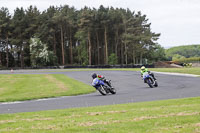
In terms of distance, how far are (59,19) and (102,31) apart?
1433 centimetres

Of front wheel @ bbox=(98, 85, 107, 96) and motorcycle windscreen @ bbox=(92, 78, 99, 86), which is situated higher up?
motorcycle windscreen @ bbox=(92, 78, 99, 86)

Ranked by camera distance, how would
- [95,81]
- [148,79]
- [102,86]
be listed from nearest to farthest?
[95,81] → [102,86] → [148,79]

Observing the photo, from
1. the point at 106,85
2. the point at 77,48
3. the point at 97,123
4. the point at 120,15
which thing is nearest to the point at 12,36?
the point at 77,48

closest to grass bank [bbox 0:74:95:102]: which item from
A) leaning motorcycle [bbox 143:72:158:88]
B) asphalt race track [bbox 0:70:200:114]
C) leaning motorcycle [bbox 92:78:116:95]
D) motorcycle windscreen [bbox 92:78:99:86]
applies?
asphalt race track [bbox 0:70:200:114]

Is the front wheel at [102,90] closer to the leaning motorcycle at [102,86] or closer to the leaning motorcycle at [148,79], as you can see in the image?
the leaning motorcycle at [102,86]

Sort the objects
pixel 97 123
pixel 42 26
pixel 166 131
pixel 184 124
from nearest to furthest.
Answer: pixel 166 131, pixel 184 124, pixel 97 123, pixel 42 26

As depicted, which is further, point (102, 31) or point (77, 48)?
point (77, 48)

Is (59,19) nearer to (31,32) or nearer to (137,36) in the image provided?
(31,32)

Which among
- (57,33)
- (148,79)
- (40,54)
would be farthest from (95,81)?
(57,33)

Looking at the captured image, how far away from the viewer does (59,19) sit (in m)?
92.7

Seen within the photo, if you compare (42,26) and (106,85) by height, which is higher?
(42,26)

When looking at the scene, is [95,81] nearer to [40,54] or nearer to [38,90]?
[38,90]

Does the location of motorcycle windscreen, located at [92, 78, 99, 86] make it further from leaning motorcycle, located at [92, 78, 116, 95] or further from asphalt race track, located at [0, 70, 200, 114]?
asphalt race track, located at [0, 70, 200, 114]

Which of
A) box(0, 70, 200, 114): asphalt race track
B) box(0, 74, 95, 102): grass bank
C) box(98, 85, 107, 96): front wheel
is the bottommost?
box(0, 74, 95, 102): grass bank
